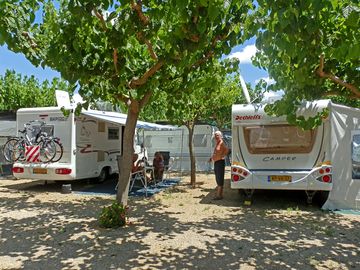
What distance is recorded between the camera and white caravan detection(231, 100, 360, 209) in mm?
8055

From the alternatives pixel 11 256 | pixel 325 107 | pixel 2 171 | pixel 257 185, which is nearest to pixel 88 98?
pixel 11 256

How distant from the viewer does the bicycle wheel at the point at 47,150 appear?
405 inches

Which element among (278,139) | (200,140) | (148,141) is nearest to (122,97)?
(278,139)

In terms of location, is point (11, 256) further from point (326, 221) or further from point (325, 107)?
point (325, 107)

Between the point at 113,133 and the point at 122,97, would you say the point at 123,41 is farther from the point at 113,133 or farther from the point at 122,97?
the point at 113,133

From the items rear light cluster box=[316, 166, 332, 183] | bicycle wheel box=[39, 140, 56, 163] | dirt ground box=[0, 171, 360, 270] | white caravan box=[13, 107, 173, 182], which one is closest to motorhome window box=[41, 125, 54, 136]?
white caravan box=[13, 107, 173, 182]

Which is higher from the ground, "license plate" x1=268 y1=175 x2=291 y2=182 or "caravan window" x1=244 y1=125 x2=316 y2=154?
"caravan window" x1=244 y1=125 x2=316 y2=154

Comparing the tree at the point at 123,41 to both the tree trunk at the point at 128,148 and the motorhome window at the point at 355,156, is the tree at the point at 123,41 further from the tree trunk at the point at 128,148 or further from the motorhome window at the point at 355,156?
the motorhome window at the point at 355,156

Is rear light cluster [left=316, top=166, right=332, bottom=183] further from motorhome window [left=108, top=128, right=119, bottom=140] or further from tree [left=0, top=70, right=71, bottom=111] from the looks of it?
tree [left=0, top=70, right=71, bottom=111]

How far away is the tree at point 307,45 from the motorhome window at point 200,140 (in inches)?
440

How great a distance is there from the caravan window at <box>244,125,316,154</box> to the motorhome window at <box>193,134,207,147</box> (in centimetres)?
915

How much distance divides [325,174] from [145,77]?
4476mm

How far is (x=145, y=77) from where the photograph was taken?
20.1ft

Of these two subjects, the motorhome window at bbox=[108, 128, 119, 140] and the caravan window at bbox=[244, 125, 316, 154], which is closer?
the caravan window at bbox=[244, 125, 316, 154]
